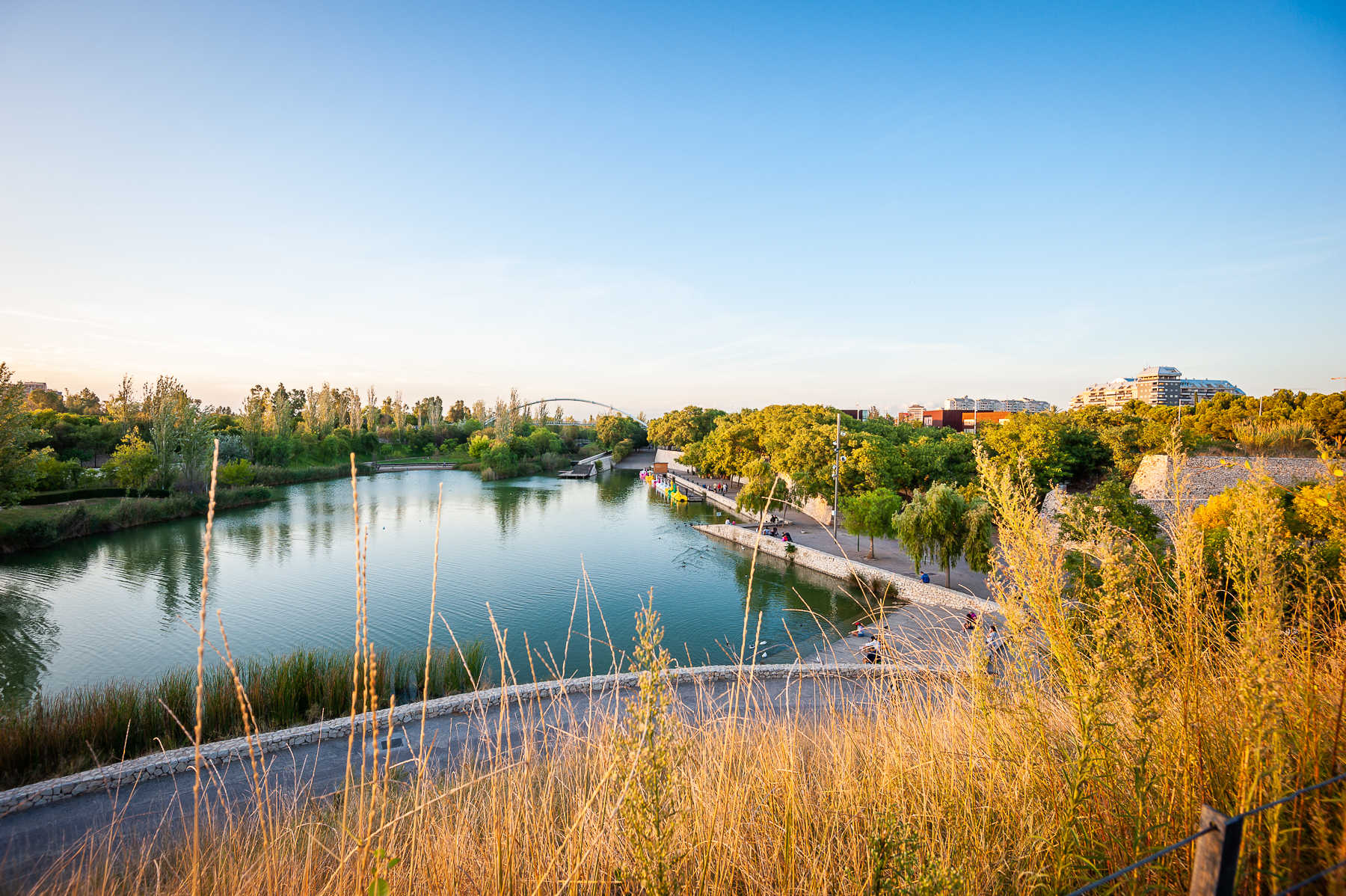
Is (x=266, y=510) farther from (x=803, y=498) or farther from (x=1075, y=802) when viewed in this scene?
(x=1075, y=802)

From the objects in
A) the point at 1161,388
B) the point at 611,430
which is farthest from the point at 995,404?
the point at 611,430

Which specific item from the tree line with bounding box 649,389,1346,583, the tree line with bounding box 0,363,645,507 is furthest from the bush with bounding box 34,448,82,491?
the tree line with bounding box 649,389,1346,583

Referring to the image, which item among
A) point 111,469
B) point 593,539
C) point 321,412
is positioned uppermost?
point 321,412

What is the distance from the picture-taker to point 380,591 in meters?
18.6

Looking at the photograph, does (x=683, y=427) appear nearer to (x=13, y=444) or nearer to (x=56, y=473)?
(x=56, y=473)

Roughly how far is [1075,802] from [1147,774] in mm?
671

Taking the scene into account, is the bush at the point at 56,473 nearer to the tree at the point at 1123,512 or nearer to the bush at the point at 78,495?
the bush at the point at 78,495

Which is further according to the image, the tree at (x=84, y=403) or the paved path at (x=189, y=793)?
the tree at (x=84, y=403)

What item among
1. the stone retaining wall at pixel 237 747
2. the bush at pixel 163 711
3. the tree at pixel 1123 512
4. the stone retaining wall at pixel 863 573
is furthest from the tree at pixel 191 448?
the tree at pixel 1123 512

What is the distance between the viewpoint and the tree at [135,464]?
31078 mm

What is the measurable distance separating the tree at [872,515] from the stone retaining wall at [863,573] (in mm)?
1332

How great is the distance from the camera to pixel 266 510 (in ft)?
116

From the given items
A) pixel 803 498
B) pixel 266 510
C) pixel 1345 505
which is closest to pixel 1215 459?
pixel 803 498

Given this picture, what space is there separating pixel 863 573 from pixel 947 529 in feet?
10.4
